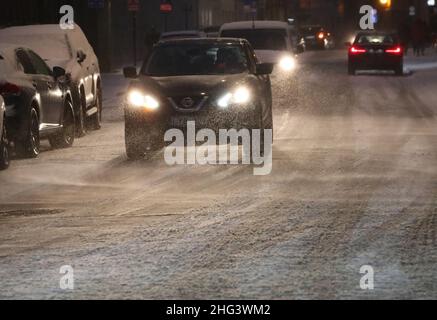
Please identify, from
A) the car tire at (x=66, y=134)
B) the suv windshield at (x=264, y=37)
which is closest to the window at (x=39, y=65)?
the car tire at (x=66, y=134)

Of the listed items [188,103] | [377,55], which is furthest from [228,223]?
[377,55]

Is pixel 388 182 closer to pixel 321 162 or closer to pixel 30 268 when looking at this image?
pixel 321 162

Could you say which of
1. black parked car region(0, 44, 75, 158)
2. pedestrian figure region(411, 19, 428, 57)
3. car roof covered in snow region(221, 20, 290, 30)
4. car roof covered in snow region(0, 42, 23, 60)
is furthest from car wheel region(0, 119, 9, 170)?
pedestrian figure region(411, 19, 428, 57)

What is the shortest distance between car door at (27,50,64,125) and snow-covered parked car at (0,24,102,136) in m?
1.33

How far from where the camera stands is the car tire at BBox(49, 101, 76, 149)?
20.5 m

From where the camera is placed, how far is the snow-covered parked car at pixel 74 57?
72.7 feet

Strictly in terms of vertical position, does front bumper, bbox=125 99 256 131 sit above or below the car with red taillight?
above

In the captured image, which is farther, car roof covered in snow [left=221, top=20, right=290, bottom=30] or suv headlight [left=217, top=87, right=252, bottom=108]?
car roof covered in snow [left=221, top=20, right=290, bottom=30]

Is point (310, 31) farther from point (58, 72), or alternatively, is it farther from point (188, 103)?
point (188, 103)

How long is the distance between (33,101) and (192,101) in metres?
2.18

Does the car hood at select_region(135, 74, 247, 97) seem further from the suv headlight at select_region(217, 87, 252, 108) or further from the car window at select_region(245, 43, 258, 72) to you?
the car window at select_region(245, 43, 258, 72)

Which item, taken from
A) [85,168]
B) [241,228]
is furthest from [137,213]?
[85,168]

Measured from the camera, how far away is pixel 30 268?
31.1 ft
